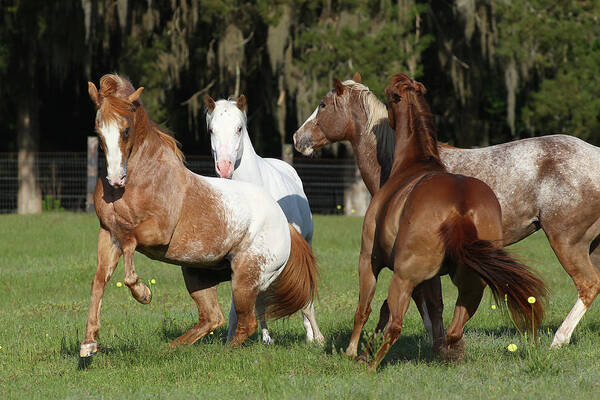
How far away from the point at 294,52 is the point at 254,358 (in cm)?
1747

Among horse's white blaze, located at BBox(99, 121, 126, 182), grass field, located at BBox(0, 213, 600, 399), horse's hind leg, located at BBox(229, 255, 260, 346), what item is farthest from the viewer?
horse's hind leg, located at BBox(229, 255, 260, 346)

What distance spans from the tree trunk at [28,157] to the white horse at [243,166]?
56.3ft

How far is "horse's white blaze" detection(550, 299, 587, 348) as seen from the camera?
732 centimetres

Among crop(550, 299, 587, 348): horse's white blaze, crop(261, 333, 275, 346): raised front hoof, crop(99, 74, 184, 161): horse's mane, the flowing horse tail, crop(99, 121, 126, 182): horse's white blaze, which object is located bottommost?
crop(261, 333, 275, 346): raised front hoof

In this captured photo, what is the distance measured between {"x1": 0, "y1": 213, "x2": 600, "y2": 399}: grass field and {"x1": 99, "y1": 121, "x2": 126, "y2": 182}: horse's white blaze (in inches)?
57.4

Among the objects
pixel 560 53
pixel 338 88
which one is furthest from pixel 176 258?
pixel 560 53

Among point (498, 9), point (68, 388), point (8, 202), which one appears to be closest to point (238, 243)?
point (68, 388)

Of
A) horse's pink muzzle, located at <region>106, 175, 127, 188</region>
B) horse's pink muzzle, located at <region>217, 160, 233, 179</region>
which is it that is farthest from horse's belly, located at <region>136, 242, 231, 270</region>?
horse's pink muzzle, located at <region>217, 160, 233, 179</region>

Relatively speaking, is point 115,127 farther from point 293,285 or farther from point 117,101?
point 293,285

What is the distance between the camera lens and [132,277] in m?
5.91

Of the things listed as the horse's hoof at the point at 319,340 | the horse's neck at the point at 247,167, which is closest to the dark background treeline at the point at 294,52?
the horse's neck at the point at 247,167

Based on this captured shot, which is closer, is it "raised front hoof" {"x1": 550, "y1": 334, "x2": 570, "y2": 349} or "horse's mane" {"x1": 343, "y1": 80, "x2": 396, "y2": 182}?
"raised front hoof" {"x1": 550, "y1": 334, "x2": 570, "y2": 349}

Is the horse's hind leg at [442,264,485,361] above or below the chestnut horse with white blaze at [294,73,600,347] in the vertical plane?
below

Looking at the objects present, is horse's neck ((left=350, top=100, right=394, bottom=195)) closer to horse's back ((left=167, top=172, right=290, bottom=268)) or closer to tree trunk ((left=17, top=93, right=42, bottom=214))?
horse's back ((left=167, top=172, right=290, bottom=268))
